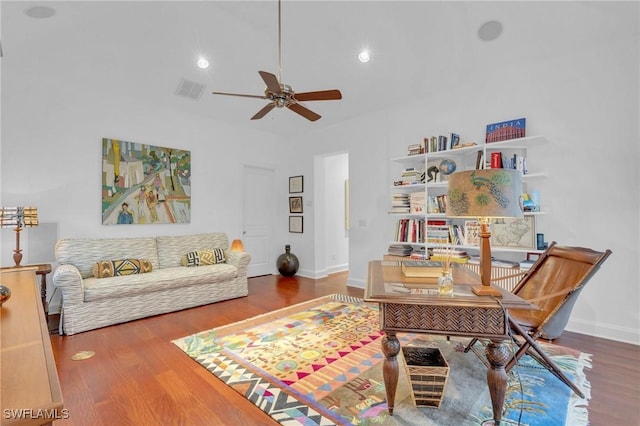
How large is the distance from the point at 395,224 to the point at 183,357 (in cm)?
317

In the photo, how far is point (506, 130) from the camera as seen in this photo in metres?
3.46

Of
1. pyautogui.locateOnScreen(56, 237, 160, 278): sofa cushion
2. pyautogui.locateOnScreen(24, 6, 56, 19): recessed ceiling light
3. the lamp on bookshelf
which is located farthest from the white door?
the lamp on bookshelf

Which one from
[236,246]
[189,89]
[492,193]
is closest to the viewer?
[492,193]

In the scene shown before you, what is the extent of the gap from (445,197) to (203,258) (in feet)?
11.1

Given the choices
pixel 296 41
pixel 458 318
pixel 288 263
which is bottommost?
pixel 288 263

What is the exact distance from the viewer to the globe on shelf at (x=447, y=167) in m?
3.81

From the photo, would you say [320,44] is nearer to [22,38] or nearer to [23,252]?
[22,38]

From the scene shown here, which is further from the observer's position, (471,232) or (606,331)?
(471,232)

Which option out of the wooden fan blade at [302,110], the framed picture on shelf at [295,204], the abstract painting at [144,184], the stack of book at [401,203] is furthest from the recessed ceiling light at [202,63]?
the stack of book at [401,203]

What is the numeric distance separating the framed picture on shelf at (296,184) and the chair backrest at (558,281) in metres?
4.02

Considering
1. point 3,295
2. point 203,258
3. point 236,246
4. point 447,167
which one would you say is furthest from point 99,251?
point 447,167

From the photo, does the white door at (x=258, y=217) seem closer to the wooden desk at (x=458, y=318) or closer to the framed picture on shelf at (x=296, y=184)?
the framed picture on shelf at (x=296, y=184)

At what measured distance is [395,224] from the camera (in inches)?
178

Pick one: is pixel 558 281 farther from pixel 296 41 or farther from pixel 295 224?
pixel 295 224
